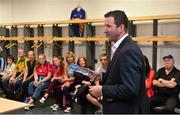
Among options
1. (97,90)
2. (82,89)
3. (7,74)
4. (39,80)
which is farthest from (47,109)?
(97,90)

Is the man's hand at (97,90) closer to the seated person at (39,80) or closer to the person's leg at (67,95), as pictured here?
the person's leg at (67,95)

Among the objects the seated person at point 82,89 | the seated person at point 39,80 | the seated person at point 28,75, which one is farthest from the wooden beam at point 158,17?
the seated person at point 28,75

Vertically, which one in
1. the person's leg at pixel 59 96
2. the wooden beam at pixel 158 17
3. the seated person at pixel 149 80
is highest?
the wooden beam at pixel 158 17

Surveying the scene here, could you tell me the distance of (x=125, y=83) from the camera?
1795 mm

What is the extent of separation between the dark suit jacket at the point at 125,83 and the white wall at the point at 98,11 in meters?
3.36

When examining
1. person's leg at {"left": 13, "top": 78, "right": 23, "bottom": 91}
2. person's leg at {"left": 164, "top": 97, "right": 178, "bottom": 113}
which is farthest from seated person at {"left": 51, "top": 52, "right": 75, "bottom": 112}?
person's leg at {"left": 164, "top": 97, "right": 178, "bottom": 113}

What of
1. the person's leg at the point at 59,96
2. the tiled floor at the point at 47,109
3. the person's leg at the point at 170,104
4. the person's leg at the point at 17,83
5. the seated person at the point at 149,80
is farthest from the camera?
the person's leg at the point at 17,83

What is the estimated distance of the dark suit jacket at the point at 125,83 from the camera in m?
1.81

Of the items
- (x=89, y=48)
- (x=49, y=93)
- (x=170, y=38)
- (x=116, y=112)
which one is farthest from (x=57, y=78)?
(x=116, y=112)

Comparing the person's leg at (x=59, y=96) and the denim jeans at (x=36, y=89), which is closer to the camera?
the person's leg at (x=59, y=96)

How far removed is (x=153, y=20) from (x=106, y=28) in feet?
10.9

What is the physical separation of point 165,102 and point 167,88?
214 mm

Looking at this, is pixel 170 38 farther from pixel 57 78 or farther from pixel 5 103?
pixel 5 103

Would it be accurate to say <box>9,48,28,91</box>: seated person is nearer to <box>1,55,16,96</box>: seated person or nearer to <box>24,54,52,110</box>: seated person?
<box>1,55,16,96</box>: seated person
